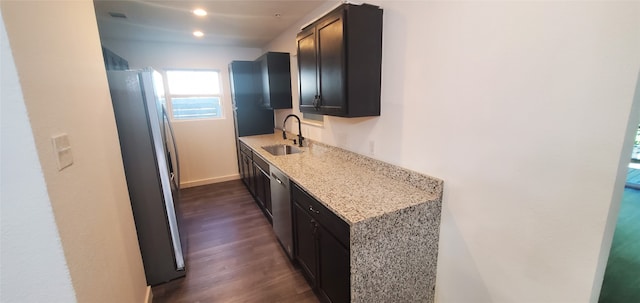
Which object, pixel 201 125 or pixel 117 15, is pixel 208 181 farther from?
pixel 117 15

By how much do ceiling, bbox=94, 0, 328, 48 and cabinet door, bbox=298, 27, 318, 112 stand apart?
0.53 metres

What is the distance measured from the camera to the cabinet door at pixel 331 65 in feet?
5.93

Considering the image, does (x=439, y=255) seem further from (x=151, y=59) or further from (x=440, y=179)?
(x=151, y=59)

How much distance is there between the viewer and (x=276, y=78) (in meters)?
3.69

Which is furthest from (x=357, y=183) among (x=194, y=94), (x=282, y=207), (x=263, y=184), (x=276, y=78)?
(x=194, y=94)

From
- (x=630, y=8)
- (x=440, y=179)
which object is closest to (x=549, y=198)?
(x=440, y=179)

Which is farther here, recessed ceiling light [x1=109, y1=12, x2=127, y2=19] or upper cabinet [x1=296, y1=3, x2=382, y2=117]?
recessed ceiling light [x1=109, y1=12, x2=127, y2=19]

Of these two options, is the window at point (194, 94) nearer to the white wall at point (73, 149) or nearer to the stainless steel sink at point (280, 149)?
the stainless steel sink at point (280, 149)

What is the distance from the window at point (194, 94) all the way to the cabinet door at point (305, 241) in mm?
3343

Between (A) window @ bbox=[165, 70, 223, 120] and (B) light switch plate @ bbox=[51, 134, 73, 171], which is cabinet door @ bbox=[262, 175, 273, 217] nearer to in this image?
(B) light switch plate @ bbox=[51, 134, 73, 171]

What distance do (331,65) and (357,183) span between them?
3.06 ft

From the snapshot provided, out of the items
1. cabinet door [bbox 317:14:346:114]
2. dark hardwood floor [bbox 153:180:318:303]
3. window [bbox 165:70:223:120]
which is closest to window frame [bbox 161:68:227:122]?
window [bbox 165:70:223:120]

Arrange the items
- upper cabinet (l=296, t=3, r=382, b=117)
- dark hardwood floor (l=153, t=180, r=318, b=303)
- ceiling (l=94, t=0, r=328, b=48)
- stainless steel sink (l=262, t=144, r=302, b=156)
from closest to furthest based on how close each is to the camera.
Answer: upper cabinet (l=296, t=3, r=382, b=117), dark hardwood floor (l=153, t=180, r=318, b=303), ceiling (l=94, t=0, r=328, b=48), stainless steel sink (l=262, t=144, r=302, b=156)

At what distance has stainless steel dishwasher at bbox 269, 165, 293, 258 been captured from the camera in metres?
2.20
